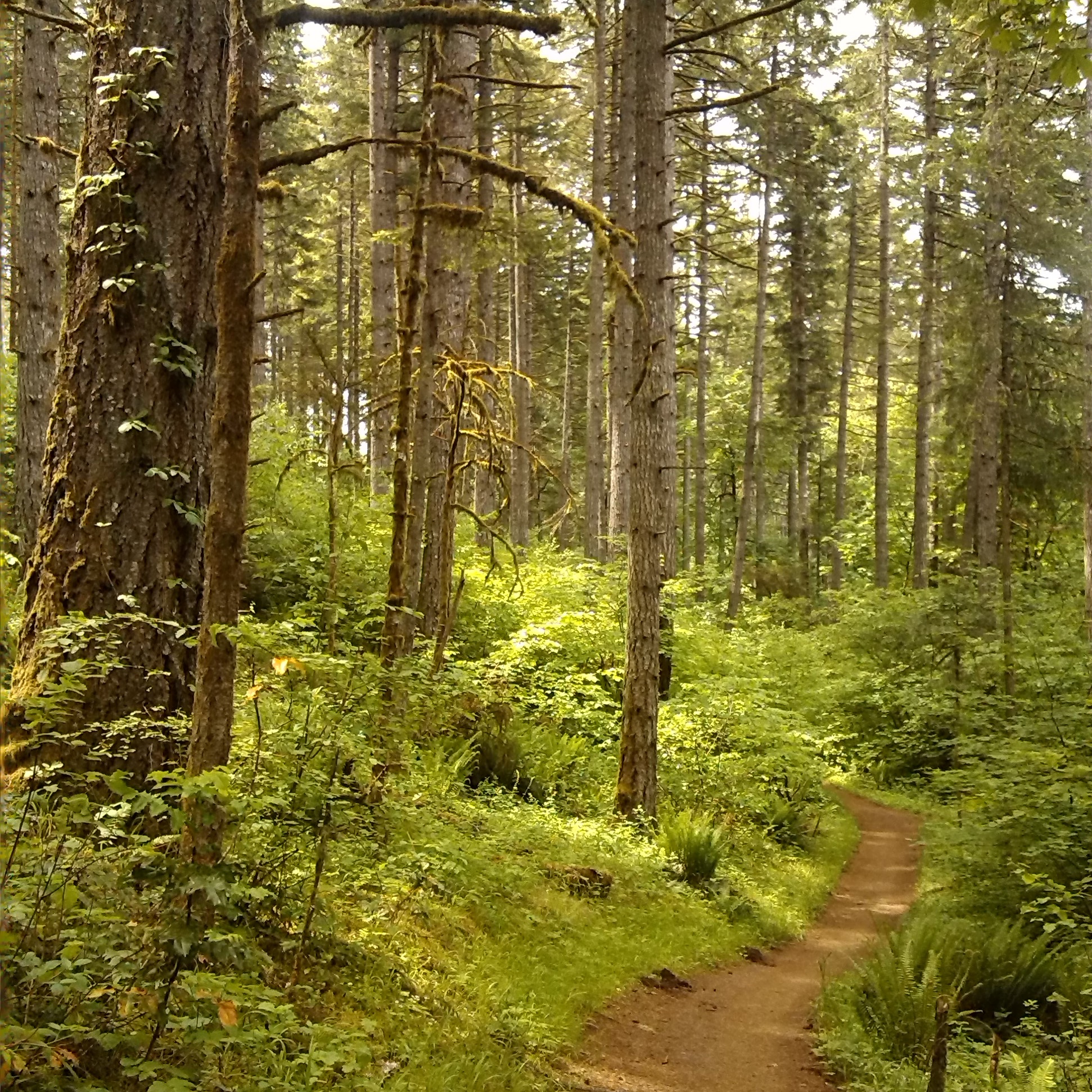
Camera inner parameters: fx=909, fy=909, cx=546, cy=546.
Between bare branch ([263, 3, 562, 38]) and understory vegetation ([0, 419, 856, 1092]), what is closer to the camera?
understory vegetation ([0, 419, 856, 1092])

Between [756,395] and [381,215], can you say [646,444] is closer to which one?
[381,215]

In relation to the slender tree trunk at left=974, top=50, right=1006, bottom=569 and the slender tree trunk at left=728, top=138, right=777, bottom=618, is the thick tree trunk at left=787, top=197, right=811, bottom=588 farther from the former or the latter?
the slender tree trunk at left=974, top=50, right=1006, bottom=569

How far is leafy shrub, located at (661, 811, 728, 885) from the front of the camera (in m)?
8.87

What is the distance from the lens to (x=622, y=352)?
14.7 metres

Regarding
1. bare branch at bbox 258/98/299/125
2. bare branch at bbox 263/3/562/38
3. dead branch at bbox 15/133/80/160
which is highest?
bare branch at bbox 263/3/562/38

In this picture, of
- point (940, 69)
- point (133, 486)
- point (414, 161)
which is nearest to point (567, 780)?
point (133, 486)

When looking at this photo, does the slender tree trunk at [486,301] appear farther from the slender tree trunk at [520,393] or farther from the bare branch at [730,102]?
the bare branch at [730,102]

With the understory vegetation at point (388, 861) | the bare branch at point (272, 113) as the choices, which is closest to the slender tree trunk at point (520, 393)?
the understory vegetation at point (388, 861)

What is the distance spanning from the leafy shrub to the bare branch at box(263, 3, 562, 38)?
277 inches

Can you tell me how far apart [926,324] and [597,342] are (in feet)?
34.1

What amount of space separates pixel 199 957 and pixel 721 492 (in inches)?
1409

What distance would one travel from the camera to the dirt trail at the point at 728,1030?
559cm

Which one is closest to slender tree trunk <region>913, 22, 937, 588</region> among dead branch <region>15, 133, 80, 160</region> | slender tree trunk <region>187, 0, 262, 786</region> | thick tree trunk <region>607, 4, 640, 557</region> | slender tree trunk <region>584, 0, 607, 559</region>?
slender tree trunk <region>584, 0, 607, 559</region>

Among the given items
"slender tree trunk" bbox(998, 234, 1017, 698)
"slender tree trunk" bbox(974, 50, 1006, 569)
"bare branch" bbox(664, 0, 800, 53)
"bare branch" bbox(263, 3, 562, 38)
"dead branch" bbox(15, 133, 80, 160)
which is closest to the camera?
"bare branch" bbox(263, 3, 562, 38)
